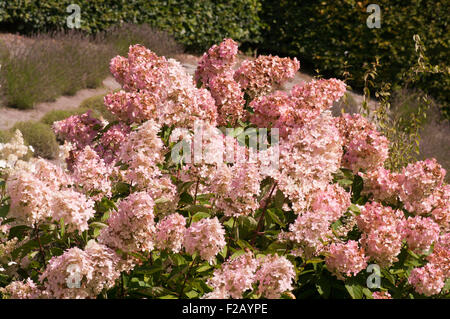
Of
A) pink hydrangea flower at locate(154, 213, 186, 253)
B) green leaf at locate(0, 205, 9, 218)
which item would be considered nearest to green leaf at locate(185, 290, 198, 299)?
pink hydrangea flower at locate(154, 213, 186, 253)

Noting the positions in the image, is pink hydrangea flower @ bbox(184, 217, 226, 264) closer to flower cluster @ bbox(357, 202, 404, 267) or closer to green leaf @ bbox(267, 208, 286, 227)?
green leaf @ bbox(267, 208, 286, 227)

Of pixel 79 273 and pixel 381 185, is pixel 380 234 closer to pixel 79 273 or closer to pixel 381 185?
pixel 381 185

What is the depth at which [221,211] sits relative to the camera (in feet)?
9.55

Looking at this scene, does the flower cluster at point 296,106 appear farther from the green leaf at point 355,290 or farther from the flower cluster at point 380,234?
the green leaf at point 355,290

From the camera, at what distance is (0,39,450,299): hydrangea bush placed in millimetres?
2348

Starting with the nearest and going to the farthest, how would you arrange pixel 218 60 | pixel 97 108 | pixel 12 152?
pixel 218 60 → pixel 12 152 → pixel 97 108

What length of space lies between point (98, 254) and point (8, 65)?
617cm

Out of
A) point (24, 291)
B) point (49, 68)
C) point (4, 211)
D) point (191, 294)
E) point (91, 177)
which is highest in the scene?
point (91, 177)

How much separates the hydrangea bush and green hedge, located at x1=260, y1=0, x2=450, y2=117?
24.0 ft

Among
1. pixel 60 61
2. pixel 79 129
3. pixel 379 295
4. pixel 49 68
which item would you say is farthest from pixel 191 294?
pixel 60 61

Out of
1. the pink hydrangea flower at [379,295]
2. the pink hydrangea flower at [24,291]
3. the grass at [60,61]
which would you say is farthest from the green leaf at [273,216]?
the grass at [60,61]

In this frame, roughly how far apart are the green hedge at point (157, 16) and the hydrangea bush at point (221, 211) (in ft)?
25.2

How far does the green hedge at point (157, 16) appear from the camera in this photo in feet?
35.3

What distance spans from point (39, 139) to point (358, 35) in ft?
24.2
